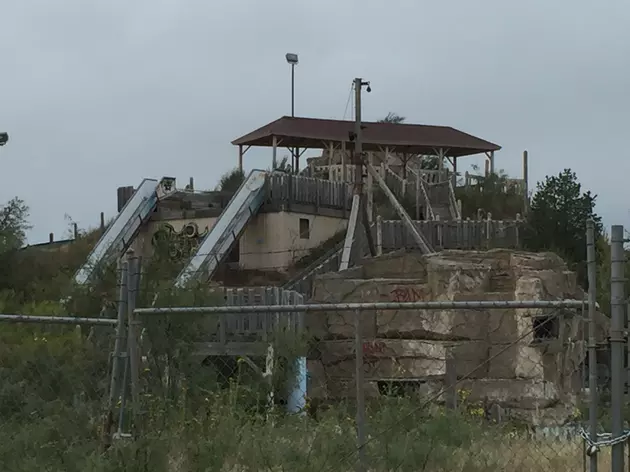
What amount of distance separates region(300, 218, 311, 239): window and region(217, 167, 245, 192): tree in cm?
645

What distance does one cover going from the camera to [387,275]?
2180 cm

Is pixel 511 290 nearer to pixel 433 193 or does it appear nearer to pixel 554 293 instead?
pixel 554 293

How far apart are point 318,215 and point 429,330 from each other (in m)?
10.9

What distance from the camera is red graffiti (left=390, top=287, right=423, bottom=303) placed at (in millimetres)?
20484

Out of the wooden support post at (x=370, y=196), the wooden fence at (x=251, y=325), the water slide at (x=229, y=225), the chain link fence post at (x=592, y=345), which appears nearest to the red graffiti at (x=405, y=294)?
the wooden fence at (x=251, y=325)

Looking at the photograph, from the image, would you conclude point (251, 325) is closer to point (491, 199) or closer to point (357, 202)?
point (357, 202)

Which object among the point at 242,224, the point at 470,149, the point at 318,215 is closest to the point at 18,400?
the point at 242,224

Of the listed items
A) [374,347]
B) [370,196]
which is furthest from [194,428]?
[370,196]

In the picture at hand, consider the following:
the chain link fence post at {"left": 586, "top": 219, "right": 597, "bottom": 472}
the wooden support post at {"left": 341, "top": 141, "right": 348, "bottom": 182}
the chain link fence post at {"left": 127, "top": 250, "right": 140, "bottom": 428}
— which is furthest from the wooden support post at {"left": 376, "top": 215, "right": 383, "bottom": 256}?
the chain link fence post at {"left": 586, "top": 219, "right": 597, "bottom": 472}

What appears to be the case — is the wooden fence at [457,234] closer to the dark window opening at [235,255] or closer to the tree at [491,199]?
the tree at [491,199]

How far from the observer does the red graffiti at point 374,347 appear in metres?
19.0

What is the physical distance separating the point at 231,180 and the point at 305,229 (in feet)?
28.9

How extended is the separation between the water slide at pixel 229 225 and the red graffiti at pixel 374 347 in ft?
19.8

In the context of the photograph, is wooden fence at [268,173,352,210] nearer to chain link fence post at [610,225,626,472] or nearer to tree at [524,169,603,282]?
tree at [524,169,603,282]
